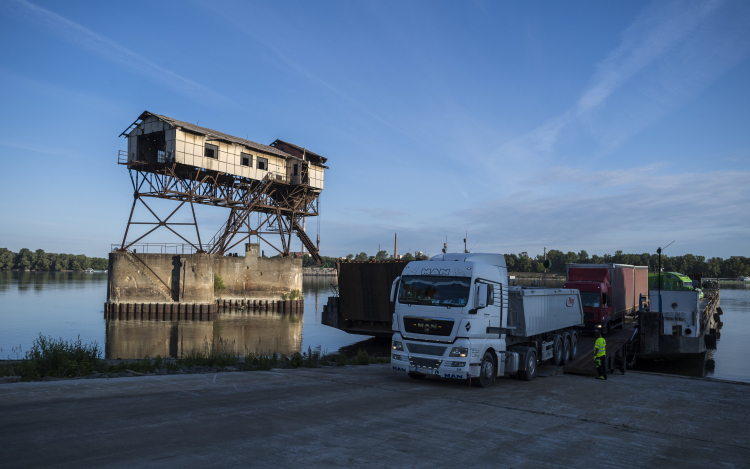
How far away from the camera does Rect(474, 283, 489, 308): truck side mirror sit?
12656 millimetres

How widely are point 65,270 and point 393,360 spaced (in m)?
217

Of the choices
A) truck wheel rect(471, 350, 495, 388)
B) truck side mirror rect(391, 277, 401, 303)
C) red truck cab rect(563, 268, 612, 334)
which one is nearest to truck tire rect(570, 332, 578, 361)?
red truck cab rect(563, 268, 612, 334)

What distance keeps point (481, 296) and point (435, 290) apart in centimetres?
124

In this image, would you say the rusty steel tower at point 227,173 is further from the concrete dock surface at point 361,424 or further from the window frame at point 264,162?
the concrete dock surface at point 361,424

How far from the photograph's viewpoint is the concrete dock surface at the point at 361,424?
738 centimetres

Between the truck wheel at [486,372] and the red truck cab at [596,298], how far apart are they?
39.7 feet

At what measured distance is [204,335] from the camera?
37156 millimetres

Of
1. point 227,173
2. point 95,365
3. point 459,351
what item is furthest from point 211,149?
point 459,351

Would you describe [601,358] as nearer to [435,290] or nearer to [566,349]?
[566,349]

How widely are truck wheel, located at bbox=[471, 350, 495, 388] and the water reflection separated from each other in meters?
16.9

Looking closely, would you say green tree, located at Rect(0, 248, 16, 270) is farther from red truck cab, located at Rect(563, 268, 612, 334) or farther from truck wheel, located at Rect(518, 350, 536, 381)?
truck wheel, located at Rect(518, 350, 536, 381)

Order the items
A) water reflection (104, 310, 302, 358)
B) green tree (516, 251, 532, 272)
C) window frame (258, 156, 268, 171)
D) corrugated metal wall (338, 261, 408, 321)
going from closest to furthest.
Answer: corrugated metal wall (338, 261, 408, 321) → water reflection (104, 310, 302, 358) → window frame (258, 156, 268, 171) → green tree (516, 251, 532, 272)

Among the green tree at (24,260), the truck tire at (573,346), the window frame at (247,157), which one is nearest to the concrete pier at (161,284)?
the window frame at (247,157)

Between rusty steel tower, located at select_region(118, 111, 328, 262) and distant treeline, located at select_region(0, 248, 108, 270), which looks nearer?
rusty steel tower, located at select_region(118, 111, 328, 262)
